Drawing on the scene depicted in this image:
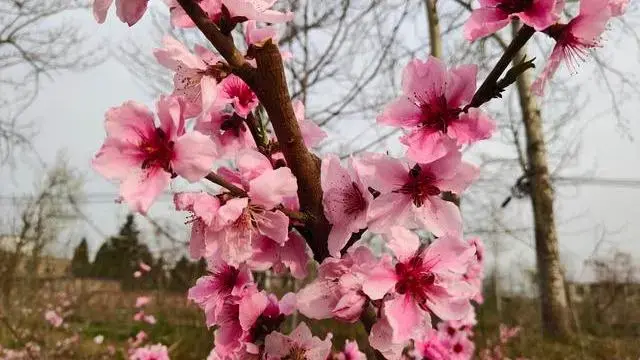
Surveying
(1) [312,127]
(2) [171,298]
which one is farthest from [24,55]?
(1) [312,127]

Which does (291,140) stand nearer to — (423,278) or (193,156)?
(193,156)

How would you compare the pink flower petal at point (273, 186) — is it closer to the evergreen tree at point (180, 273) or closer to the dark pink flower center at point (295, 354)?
the dark pink flower center at point (295, 354)

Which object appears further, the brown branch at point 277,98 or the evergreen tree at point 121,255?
the evergreen tree at point 121,255

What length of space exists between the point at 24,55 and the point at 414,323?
10.4m

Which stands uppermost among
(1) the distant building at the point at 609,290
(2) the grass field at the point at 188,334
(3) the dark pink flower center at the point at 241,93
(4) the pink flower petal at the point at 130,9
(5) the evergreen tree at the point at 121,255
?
(5) the evergreen tree at the point at 121,255

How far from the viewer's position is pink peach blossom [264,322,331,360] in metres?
1.03

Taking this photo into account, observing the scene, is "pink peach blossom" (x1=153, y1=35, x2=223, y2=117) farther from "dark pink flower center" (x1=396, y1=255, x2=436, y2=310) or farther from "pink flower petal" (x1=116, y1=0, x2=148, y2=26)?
"dark pink flower center" (x1=396, y1=255, x2=436, y2=310)

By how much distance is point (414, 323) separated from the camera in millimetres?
858

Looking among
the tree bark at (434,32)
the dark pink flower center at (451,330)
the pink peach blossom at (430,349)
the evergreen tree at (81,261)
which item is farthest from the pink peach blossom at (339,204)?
the evergreen tree at (81,261)

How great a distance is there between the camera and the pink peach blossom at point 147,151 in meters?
0.80

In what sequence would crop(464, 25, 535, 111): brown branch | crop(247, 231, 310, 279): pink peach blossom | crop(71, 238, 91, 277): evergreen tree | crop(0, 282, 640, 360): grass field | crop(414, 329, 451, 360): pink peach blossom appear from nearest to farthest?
1. crop(464, 25, 535, 111): brown branch
2. crop(247, 231, 310, 279): pink peach blossom
3. crop(414, 329, 451, 360): pink peach blossom
4. crop(0, 282, 640, 360): grass field
5. crop(71, 238, 91, 277): evergreen tree

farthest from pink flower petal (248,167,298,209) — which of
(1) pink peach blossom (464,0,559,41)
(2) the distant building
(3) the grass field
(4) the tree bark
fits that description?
(2) the distant building

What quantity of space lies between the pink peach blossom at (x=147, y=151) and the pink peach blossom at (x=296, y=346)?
38 centimetres

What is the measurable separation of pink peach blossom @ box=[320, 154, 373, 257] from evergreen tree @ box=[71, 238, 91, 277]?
53.6 ft
